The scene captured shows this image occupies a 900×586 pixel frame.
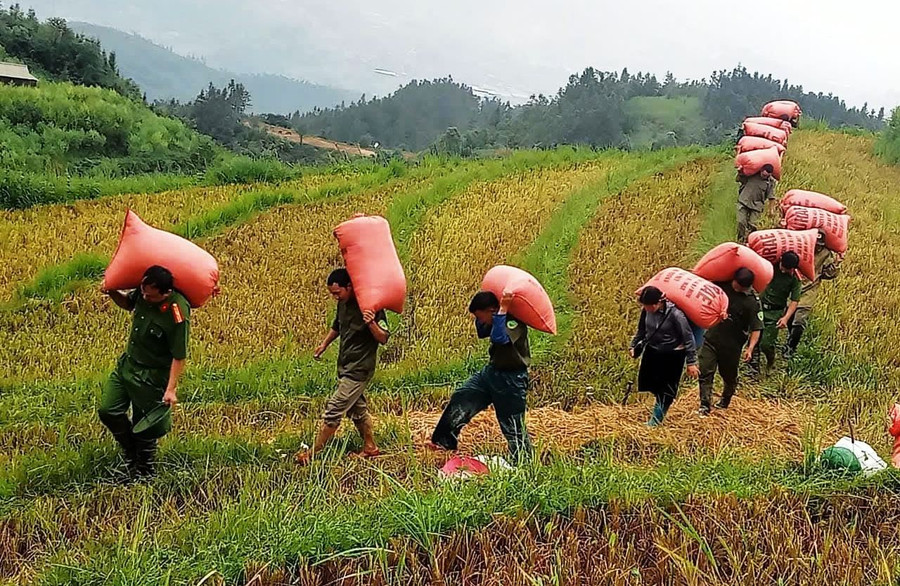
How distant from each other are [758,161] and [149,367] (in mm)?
7893

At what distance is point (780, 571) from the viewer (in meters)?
3.10

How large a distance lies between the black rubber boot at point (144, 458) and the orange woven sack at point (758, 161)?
792 centimetres

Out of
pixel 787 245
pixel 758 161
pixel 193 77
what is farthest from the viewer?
pixel 193 77

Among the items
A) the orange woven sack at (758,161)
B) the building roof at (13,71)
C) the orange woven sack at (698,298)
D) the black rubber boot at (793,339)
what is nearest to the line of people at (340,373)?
the orange woven sack at (698,298)

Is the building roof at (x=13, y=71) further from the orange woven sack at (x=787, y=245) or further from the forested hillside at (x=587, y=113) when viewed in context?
the orange woven sack at (x=787, y=245)

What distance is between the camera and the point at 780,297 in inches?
270

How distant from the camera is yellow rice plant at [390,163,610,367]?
7.43 metres

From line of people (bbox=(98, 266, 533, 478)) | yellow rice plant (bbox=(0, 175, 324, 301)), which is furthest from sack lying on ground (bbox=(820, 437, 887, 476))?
yellow rice plant (bbox=(0, 175, 324, 301))

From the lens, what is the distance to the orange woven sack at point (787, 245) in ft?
22.1

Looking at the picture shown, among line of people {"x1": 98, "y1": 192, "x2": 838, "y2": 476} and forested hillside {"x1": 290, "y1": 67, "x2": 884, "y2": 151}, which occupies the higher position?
forested hillside {"x1": 290, "y1": 67, "x2": 884, "y2": 151}

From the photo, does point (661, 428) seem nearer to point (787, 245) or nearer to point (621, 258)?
point (787, 245)

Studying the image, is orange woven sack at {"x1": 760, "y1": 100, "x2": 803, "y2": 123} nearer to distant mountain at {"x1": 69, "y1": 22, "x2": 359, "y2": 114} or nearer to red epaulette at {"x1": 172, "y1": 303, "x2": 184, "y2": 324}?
red epaulette at {"x1": 172, "y1": 303, "x2": 184, "y2": 324}

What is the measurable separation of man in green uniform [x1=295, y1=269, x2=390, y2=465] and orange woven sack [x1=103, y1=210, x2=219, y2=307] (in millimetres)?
758

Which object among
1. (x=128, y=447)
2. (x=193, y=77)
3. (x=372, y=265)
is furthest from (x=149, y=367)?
(x=193, y=77)
